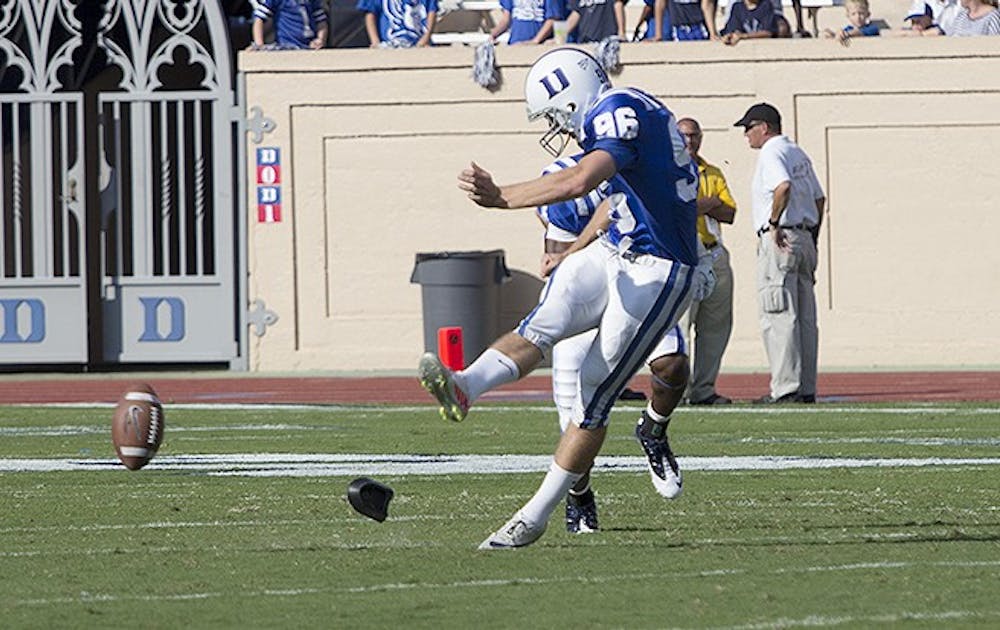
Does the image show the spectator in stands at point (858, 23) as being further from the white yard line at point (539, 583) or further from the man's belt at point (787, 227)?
the white yard line at point (539, 583)

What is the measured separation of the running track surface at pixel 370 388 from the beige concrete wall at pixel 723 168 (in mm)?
1070

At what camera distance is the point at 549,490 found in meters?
7.91

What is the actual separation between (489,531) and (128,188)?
1476cm

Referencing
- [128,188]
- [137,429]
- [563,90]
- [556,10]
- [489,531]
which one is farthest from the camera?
[128,188]

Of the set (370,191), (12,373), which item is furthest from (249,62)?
(12,373)

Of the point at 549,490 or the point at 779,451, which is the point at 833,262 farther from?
the point at 549,490

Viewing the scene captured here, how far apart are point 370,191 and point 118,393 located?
3.84 metres

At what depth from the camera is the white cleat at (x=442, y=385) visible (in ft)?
25.1

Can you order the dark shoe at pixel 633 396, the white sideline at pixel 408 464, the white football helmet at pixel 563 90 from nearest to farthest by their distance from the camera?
the white football helmet at pixel 563 90 → the white sideline at pixel 408 464 → the dark shoe at pixel 633 396

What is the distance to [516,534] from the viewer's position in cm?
789

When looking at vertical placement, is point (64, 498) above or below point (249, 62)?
below

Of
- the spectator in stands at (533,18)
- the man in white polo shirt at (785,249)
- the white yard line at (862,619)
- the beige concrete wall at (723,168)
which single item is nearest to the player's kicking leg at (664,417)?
the white yard line at (862,619)

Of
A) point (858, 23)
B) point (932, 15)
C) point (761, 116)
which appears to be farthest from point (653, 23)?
point (761, 116)

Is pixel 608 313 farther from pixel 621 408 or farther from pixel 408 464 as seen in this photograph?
pixel 621 408
